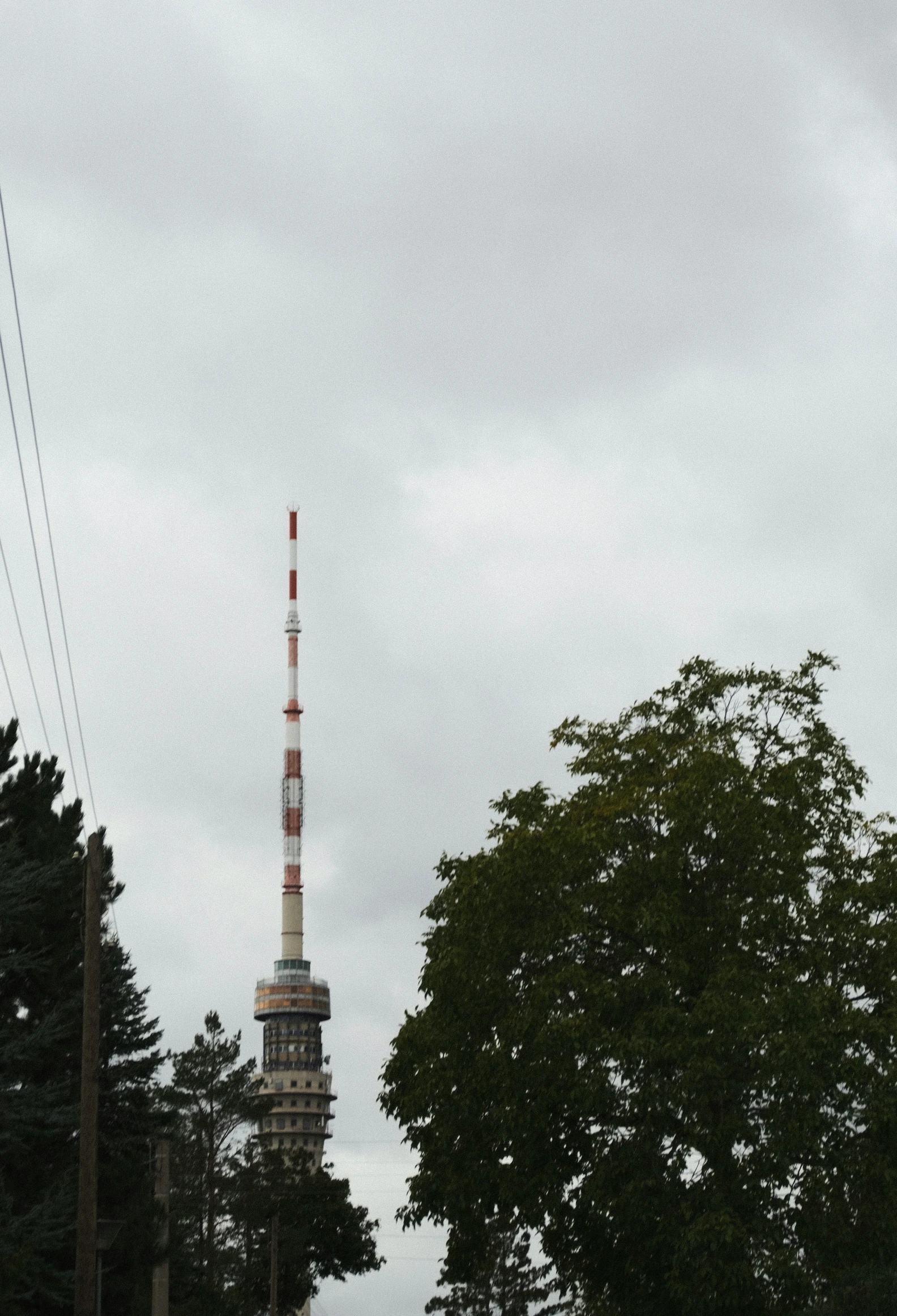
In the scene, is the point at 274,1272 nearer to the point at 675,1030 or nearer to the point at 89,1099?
the point at 675,1030

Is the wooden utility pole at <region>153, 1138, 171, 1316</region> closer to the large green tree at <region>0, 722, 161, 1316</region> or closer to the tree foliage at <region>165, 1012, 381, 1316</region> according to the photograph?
the large green tree at <region>0, 722, 161, 1316</region>

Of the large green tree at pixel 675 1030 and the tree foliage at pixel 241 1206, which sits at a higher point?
the tree foliage at pixel 241 1206

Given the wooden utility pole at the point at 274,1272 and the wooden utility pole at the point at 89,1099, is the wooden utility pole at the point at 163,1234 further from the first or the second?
the wooden utility pole at the point at 274,1272

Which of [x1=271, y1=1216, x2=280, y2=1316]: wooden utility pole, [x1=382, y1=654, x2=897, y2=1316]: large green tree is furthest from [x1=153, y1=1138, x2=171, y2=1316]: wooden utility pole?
[x1=271, y1=1216, x2=280, y2=1316]: wooden utility pole

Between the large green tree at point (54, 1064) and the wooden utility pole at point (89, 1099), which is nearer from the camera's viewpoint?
the wooden utility pole at point (89, 1099)

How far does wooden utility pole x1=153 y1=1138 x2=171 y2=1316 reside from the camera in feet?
119

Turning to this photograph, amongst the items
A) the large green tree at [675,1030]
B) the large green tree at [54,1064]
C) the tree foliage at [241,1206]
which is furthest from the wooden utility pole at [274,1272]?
the large green tree at [675,1030]

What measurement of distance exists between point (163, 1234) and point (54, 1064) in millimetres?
4536

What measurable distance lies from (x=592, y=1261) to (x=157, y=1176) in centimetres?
1066

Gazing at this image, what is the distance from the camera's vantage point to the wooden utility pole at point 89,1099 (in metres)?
21.8

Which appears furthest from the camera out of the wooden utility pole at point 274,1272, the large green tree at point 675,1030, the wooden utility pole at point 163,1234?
the wooden utility pole at point 274,1272

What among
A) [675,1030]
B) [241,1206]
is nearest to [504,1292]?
[241,1206]

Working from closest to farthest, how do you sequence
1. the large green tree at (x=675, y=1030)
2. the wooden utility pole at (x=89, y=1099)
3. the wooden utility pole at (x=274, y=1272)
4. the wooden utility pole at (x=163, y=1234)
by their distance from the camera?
1. the wooden utility pole at (x=89, y=1099)
2. the large green tree at (x=675, y=1030)
3. the wooden utility pole at (x=163, y=1234)
4. the wooden utility pole at (x=274, y=1272)

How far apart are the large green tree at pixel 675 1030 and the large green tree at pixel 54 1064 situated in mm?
7225
